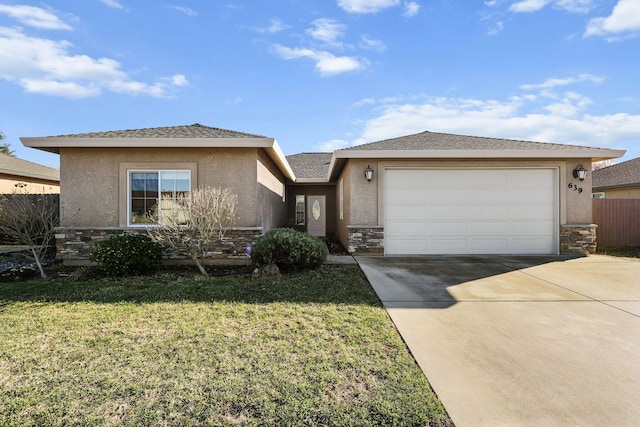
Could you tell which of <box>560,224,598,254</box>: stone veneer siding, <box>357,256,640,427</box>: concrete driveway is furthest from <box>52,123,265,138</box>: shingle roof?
<box>560,224,598,254</box>: stone veneer siding

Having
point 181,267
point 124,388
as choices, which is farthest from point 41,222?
point 124,388

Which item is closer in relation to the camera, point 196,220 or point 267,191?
point 196,220

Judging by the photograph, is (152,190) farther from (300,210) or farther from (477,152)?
(300,210)

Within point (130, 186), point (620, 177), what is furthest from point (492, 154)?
point (620, 177)

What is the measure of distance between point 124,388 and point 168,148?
6364 millimetres

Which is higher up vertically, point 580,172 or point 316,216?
point 580,172

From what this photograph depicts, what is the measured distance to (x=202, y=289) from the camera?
5.40 meters

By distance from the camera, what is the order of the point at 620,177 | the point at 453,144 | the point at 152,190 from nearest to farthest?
the point at 152,190
the point at 453,144
the point at 620,177

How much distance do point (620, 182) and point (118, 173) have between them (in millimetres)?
21291

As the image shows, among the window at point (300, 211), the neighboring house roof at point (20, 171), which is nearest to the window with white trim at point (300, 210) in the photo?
the window at point (300, 211)

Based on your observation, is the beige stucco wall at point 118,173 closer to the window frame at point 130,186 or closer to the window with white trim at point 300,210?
the window frame at point 130,186

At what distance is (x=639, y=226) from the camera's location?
1130 centimetres

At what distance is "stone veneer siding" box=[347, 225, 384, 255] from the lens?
8898 mm

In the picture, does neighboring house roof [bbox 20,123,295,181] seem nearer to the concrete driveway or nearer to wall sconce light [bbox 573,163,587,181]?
the concrete driveway
